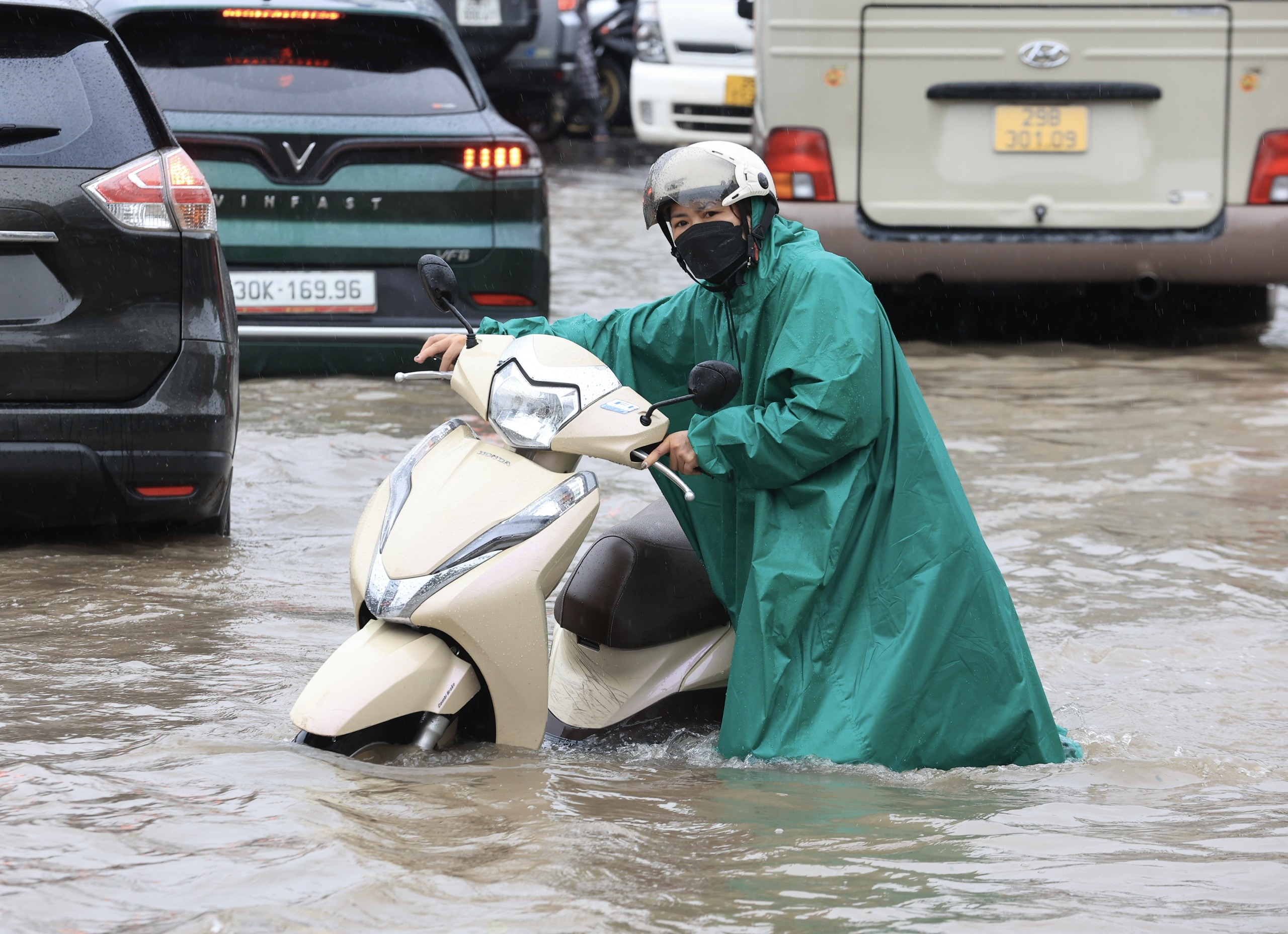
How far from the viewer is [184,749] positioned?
3.38m

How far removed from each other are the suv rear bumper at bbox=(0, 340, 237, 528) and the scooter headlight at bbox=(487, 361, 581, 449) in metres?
1.77

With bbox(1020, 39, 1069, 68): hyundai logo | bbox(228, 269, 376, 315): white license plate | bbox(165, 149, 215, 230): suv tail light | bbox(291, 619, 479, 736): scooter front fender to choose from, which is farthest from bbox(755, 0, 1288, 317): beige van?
bbox(291, 619, 479, 736): scooter front fender

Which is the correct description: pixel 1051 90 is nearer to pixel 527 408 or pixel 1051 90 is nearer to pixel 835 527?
pixel 835 527

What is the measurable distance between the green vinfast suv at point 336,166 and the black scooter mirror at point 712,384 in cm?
373

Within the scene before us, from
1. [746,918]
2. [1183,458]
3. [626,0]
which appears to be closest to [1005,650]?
[746,918]

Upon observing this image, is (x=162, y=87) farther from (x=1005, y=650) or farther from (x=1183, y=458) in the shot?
(x=1005, y=650)

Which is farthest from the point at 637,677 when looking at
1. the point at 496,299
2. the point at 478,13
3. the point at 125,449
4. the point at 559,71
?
the point at 559,71

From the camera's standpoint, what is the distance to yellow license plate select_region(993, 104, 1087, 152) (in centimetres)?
850

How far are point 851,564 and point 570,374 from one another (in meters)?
0.64

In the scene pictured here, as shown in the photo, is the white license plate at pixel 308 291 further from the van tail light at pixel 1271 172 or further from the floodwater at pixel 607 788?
the van tail light at pixel 1271 172

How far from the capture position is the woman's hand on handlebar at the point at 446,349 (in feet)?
11.8

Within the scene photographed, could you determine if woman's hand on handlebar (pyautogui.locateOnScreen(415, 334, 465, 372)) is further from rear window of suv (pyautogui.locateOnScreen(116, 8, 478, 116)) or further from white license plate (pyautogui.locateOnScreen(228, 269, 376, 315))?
rear window of suv (pyautogui.locateOnScreen(116, 8, 478, 116))

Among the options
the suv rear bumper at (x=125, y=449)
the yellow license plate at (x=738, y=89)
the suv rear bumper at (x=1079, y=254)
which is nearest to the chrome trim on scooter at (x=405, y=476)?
the suv rear bumper at (x=125, y=449)

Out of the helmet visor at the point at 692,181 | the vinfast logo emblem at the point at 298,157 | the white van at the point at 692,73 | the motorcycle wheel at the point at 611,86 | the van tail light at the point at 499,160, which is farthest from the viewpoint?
the motorcycle wheel at the point at 611,86
